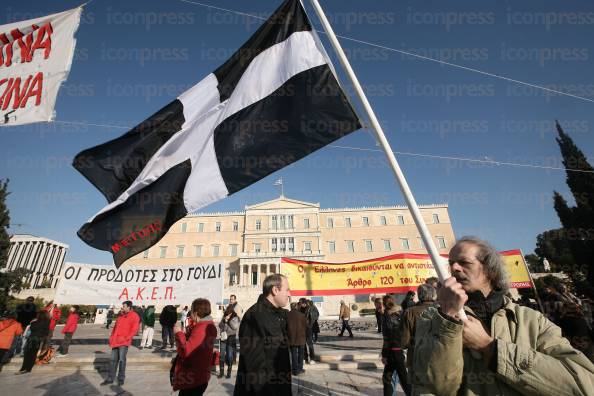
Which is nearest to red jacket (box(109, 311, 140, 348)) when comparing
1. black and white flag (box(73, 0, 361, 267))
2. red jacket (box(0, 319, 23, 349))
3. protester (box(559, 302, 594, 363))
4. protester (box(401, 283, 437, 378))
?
red jacket (box(0, 319, 23, 349))

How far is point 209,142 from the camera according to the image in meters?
3.26

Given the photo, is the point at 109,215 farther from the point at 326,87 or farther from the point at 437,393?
the point at 437,393

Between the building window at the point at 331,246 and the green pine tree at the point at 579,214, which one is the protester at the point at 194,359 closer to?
the green pine tree at the point at 579,214

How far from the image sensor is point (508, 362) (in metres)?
1.19

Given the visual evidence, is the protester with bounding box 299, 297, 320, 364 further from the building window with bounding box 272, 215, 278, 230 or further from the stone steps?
the building window with bounding box 272, 215, 278, 230

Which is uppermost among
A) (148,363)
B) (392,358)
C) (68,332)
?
(68,332)

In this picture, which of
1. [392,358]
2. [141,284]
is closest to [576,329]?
[392,358]

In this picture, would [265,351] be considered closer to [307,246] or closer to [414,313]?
[414,313]

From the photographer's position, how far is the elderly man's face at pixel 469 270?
1565 mm

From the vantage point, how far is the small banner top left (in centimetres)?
381

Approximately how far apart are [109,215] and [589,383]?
144 inches

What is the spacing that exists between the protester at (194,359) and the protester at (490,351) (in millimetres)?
2724

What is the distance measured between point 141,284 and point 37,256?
98.4 meters

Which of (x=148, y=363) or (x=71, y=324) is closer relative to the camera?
(x=148, y=363)
